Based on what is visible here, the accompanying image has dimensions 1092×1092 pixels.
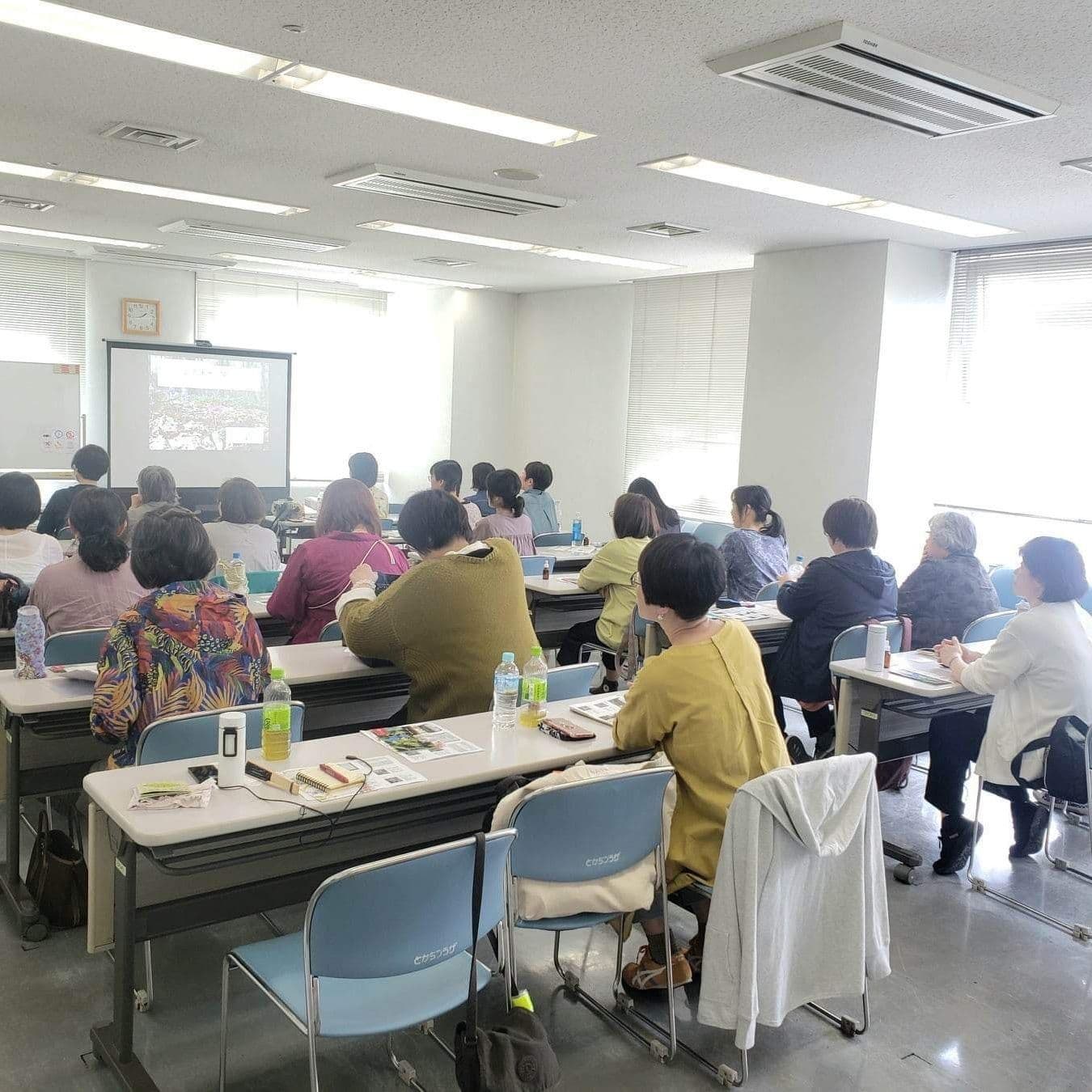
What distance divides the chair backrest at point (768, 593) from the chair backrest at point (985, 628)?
1.22 metres

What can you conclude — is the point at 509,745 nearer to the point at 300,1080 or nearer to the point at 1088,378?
the point at 300,1080

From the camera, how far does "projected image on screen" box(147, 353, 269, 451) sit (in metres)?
10.6

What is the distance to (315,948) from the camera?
→ 2090 millimetres

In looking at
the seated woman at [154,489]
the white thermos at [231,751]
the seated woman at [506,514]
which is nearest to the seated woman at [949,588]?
the seated woman at [506,514]

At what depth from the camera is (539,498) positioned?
8875mm

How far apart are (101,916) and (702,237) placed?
6.04m

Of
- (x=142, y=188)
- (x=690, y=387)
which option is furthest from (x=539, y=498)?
(x=142, y=188)

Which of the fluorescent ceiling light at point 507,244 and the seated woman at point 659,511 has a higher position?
the fluorescent ceiling light at point 507,244

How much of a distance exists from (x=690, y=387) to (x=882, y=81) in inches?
246

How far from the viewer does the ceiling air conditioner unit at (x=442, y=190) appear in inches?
216

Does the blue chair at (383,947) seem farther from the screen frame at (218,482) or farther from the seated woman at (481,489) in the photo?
the screen frame at (218,482)

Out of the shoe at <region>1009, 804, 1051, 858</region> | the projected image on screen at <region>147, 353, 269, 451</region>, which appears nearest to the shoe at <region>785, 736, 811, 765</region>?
the shoe at <region>1009, 804, 1051, 858</region>

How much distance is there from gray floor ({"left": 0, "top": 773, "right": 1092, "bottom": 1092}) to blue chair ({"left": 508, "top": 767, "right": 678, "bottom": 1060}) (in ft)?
1.89

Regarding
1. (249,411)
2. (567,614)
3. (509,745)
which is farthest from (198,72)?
(249,411)
